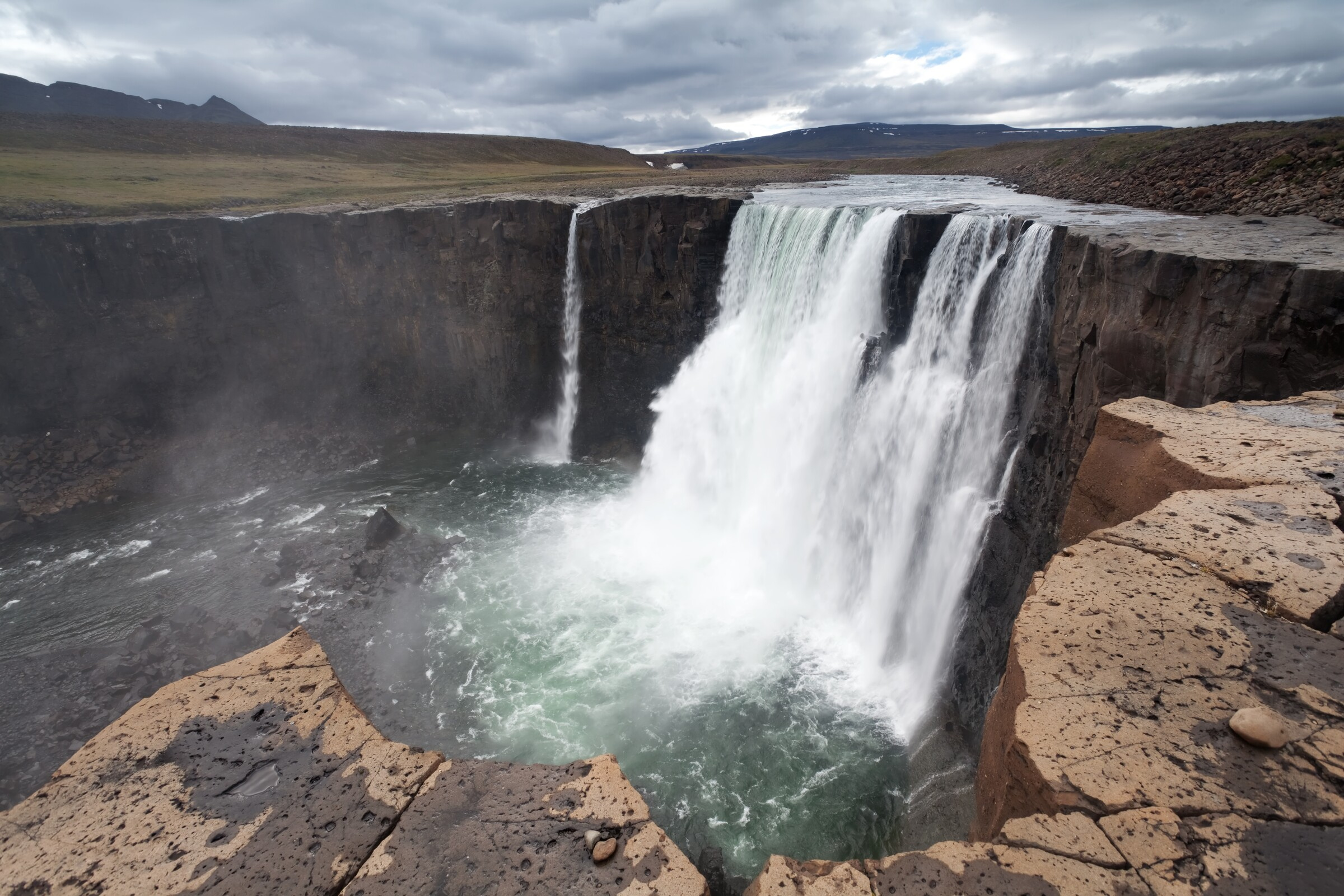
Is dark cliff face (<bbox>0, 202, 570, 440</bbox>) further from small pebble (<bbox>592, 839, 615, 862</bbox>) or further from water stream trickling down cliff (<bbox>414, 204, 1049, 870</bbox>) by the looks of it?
small pebble (<bbox>592, 839, 615, 862</bbox>)

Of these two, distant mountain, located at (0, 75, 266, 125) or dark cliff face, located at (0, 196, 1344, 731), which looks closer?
dark cliff face, located at (0, 196, 1344, 731)

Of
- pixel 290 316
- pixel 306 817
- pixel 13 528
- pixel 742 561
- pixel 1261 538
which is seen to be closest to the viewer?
pixel 306 817

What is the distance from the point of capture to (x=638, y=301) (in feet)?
73.0

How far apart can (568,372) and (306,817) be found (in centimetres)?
2129

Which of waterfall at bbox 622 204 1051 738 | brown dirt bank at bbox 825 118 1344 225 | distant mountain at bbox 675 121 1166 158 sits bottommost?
waterfall at bbox 622 204 1051 738

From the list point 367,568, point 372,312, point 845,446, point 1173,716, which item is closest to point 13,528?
point 367,568

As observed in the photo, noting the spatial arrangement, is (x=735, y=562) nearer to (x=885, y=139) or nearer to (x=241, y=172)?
(x=241, y=172)

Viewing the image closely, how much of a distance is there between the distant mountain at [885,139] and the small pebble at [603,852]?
12274 centimetres

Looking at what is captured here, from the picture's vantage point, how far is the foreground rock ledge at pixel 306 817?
3.56 m

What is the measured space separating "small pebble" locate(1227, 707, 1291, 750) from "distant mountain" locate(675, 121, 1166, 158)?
12235cm

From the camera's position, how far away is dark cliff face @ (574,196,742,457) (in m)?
20.5

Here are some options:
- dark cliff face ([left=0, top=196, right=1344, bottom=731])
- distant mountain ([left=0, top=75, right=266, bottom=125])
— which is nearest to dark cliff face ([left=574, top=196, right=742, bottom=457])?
dark cliff face ([left=0, top=196, right=1344, bottom=731])

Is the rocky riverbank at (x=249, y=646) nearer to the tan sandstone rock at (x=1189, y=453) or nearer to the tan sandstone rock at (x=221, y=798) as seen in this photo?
the tan sandstone rock at (x=221, y=798)

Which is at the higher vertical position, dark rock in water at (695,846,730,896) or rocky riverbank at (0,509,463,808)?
dark rock in water at (695,846,730,896)
